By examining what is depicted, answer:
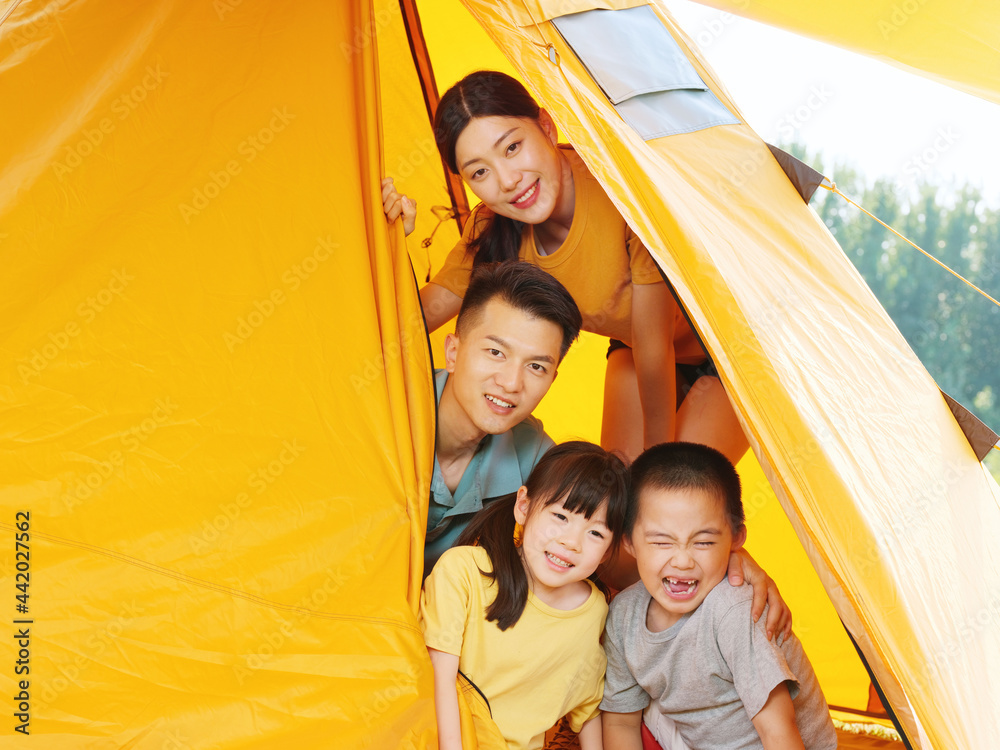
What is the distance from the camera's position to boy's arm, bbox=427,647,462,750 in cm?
129

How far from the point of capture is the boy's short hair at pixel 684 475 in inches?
54.6

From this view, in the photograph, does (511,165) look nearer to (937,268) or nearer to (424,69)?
(424,69)

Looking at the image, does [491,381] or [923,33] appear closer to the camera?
[491,381]

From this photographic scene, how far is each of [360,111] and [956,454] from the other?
3.97 ft

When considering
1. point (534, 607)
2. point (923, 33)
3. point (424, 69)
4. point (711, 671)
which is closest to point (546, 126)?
point (424, 69)

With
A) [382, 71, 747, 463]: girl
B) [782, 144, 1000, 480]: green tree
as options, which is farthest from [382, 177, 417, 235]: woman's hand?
[782, 144, 1000, 480]: green tree

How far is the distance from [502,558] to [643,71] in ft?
2.87

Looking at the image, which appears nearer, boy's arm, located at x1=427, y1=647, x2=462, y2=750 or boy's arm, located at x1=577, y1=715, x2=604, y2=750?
boy's arm, located at x1=427, y1=647, x2=462, y2=750

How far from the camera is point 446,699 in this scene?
4.32 ft

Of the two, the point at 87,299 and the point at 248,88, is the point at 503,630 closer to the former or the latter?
the point at 87,299

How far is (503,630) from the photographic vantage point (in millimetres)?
1368

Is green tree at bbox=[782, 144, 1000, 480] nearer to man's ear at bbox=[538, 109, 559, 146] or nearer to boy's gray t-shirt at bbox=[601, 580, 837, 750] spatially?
man's ear at bbox=[538, 109, 559, 146]

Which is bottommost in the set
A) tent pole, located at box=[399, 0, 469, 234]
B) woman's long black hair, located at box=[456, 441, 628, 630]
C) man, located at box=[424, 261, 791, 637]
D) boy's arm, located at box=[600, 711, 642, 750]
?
boy's arm, located at box=[600, 711, 642, 750]

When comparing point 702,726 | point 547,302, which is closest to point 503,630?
point 702,726
